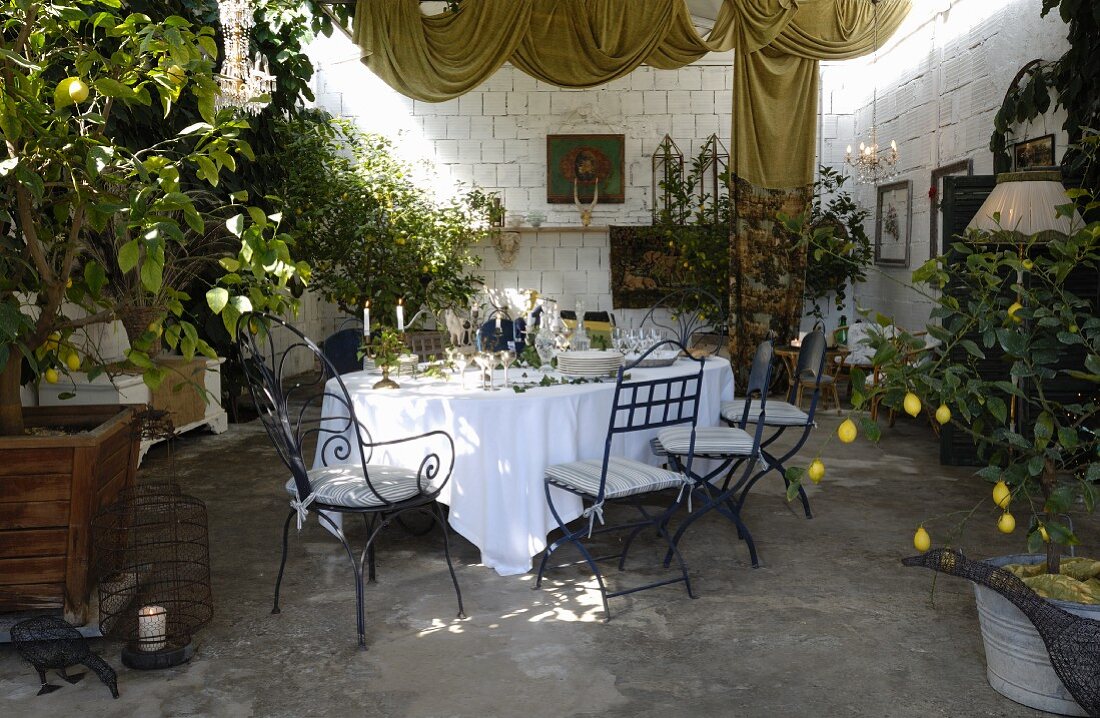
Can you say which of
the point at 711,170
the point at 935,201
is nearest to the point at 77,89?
the point at 935,201

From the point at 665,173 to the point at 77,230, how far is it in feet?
26.9

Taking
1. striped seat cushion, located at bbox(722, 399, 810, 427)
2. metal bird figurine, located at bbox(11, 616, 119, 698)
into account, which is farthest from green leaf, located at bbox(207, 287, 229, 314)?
striped seat cushion, located at bbox(722, 399, 810, 427)

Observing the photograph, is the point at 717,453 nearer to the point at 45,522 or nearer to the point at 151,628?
the point at 151,628

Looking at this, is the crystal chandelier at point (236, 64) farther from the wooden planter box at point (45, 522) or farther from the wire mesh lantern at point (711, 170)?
the wire mesh lantern at point (711, 170)

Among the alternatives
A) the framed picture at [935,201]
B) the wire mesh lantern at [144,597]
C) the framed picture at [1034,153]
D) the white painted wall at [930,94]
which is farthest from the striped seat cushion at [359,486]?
the framed picture at [935,201]

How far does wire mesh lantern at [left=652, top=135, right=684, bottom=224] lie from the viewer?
10648 millimetres

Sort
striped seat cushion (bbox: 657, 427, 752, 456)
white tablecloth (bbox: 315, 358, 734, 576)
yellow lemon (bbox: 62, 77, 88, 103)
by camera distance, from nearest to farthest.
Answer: yellow lemon (bbox: 62, 77, 88, 103) < white tablecloth (bbox: 315, 358, 734, 576) < striped seat cushion (bbox: 657, 427, 752, 456)

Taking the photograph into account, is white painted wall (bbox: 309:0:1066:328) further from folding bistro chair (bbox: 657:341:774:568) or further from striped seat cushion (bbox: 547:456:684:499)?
striped seat cushion (bbox: 547:456:684:499)

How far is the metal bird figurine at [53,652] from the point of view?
3.15m

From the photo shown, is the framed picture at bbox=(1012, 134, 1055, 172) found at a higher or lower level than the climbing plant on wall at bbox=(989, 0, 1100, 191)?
lower

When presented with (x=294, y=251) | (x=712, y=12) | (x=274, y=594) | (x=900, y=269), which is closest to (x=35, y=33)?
(x=274, y=594)

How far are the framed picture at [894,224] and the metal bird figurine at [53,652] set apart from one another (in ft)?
24.7

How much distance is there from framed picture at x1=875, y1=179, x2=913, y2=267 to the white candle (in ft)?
24.0

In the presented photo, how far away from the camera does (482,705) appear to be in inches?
118
